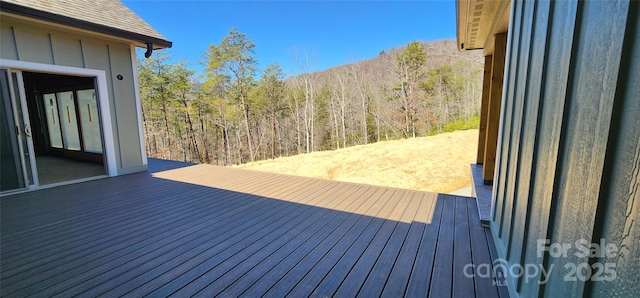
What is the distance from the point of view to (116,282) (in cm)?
171

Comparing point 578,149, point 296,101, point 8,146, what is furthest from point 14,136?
point 296,101

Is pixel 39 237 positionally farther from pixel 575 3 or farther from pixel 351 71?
pixel 351 71

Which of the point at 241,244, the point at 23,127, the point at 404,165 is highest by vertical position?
the point at 23,127

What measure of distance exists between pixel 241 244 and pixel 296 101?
19.7 metres

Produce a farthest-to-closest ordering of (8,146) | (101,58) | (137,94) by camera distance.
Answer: (137,94), (101,58), (8,146)

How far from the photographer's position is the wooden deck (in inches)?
65.6

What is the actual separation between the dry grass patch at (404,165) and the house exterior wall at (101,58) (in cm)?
561

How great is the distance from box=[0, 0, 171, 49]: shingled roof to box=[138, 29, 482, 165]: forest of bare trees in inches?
470

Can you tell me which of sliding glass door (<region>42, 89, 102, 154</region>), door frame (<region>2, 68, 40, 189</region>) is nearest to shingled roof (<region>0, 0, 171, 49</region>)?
door frame (<region>2, 68, 40, 189</region>)

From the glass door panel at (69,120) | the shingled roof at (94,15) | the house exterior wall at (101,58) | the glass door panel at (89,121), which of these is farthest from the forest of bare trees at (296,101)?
the house exterior wall at (101,58)

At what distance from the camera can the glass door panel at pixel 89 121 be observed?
5.30 m

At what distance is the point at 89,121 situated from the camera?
18.1 feet

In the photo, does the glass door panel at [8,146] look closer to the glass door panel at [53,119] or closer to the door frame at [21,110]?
the door frame at [21,110]

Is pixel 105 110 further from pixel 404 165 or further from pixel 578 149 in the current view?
pixel 404 165
